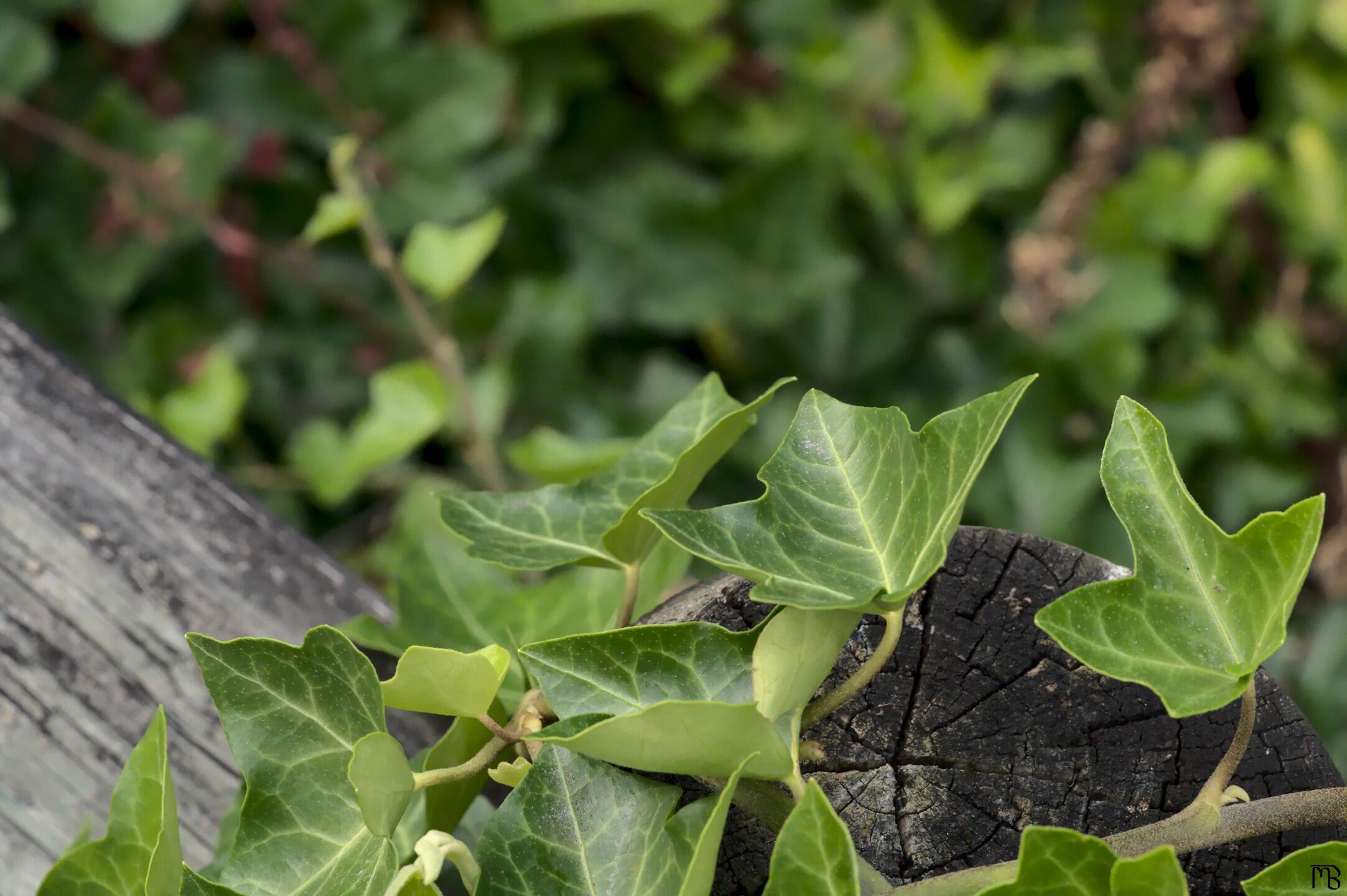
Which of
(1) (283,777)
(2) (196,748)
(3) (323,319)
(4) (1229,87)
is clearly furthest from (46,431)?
(4) (1229,87)

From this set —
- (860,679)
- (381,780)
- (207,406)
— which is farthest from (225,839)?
(207,406)

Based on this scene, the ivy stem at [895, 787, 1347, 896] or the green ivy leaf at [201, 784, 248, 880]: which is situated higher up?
the green ivy leaf at [201, 784, 248, 880]

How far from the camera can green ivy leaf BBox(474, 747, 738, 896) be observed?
0.38 meters

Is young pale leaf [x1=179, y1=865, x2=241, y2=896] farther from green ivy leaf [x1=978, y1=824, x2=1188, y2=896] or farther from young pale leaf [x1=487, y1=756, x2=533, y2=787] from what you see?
green ivy leaf [x1=978, y1=824, x2=1188, y2=896]

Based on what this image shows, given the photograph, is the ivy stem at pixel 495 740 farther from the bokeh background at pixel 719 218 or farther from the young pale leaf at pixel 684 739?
the bokeh background at pixel 719 218

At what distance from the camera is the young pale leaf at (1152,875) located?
0.31 metres

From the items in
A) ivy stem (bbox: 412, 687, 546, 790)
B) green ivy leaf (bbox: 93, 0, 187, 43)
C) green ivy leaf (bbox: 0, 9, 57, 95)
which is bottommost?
ivy stem (bbox: 412, 687, 546, 790)

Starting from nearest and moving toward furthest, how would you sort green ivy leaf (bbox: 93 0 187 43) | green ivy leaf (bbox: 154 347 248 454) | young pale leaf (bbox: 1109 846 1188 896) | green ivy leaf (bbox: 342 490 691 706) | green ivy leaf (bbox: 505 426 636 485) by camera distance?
young pale leaf (bbox: 1109 846 1188 896) < green ivy leaf (bbox: 342 490 691 706) < green ivy leaf (bbox: 505 426 636 485) < green ivy leaf (bbox: 154 347 248 454) < green ivy leaf (bbox: 93 0 187 43)

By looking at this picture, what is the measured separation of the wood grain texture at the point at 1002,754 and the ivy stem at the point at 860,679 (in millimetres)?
20

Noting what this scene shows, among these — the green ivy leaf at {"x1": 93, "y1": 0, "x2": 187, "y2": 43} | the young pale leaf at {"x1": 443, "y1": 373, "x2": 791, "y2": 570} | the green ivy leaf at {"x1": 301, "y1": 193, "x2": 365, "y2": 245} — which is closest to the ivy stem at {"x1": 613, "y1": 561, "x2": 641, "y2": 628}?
the young pale leaf at {"x1": 443, "y1": 373, "x2": 791, "y2": 570}

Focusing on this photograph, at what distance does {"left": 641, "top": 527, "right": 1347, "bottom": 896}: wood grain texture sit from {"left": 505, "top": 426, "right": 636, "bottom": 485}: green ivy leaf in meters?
0.32

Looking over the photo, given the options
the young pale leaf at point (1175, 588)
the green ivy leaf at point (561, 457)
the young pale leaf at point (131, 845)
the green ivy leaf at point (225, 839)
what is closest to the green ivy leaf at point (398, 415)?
the green ivy leaf at point (561, 457)

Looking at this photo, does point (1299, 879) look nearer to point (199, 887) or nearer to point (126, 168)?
point (199, 887)

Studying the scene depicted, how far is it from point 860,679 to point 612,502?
157 millimetres
